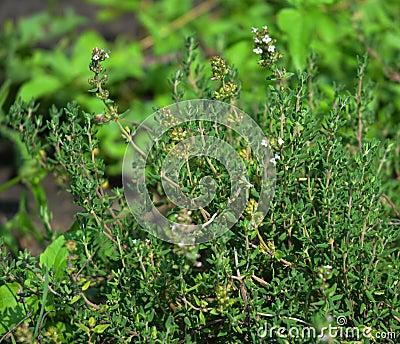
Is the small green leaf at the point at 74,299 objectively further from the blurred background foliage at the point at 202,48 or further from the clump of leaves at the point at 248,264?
the blurred background foliage at the point at 202,48

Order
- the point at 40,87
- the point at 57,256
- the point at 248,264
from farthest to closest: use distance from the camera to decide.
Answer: the point at 40,87, the point at 57,256, the point at 248,264

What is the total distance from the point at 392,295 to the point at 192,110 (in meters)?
0.84

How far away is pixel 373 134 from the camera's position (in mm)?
2818

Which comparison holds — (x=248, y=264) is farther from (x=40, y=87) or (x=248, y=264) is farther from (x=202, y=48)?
(x=202, y=48)

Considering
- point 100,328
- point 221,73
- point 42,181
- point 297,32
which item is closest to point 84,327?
point 100,328

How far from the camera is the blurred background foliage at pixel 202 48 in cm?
317

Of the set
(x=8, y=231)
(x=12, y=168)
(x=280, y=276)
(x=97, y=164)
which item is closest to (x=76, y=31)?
(x=12, y=168)

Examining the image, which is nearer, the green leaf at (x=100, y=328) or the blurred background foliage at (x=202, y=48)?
the green leaf at (x=100, y=328)

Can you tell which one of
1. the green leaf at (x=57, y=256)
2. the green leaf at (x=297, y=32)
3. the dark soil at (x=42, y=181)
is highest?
the green leaf at (x=297, y=32)

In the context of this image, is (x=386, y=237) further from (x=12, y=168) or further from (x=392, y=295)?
(x=12, y=168)

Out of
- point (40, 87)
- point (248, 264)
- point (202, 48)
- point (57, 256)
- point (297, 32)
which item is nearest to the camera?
point (248, 264)

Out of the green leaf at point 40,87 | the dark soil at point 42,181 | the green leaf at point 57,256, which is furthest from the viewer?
the green leaf at point 40,87

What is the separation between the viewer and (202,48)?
15.0 ft

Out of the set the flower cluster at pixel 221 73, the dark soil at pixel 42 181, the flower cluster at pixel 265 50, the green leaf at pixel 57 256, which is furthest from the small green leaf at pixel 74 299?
the flower cluster at pixel 265 50
